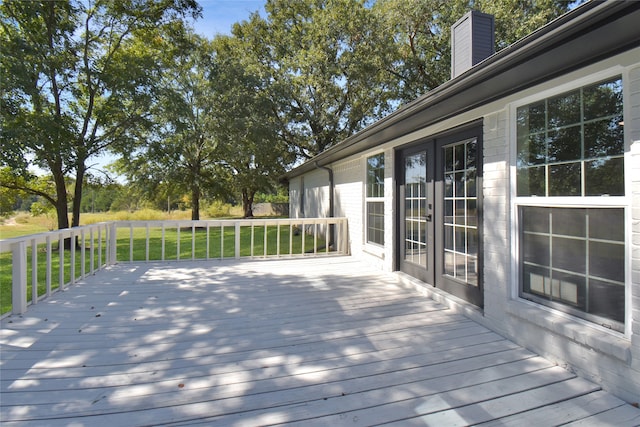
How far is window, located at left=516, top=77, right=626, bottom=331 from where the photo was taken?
2061 millimetres

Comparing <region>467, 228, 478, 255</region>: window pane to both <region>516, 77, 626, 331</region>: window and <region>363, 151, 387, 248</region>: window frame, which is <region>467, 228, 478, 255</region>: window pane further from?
<region>363, 151, 387, 248</region>: window frame

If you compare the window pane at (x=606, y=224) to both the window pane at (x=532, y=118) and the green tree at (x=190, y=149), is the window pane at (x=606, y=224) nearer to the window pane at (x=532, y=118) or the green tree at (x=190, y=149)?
the window pane at (x=532, y=118)

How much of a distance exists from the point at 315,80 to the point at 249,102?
314 centimetres

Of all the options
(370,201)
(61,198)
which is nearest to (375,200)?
(370,201)

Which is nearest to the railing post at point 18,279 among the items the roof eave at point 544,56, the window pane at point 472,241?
the roof eave at point 544,56

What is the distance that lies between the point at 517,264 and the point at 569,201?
686mm

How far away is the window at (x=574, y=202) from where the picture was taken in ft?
6.76

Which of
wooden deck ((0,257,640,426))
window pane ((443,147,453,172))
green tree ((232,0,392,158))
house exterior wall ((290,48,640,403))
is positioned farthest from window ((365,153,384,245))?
Answer: green tree ((232,0,392,158))

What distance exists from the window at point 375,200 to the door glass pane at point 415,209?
2.65 feet

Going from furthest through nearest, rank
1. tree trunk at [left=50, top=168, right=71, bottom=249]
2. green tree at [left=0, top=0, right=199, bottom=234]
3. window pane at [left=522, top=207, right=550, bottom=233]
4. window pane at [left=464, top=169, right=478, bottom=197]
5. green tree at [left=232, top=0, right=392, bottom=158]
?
green tree at [left=232, top=0, right=392, bottom=158]
tree trunk at [left=50, top=168, right=71, bottom=249]
green tree at [left=0, top=0, right=199, bottom=234]
window pane at [left=464, top=169, right=478, bottom=197]
window pane at [left=522, top=207, right=550, bottom=233]

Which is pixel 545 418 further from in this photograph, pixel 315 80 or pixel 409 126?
pixel 315 80

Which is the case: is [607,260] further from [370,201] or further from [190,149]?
[190,149]

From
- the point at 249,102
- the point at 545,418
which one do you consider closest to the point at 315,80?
the point at 249,102

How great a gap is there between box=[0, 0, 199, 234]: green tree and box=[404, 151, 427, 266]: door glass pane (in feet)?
26.5
